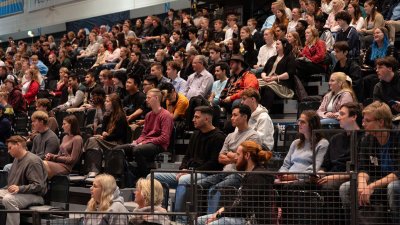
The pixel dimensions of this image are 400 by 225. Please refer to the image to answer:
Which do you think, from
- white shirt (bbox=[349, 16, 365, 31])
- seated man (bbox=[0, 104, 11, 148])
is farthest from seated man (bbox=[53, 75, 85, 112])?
white shirt (bbox=[349, 16, 365, 31])

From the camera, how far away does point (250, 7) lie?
55.4 feet

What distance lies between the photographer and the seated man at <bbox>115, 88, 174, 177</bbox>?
932 cm

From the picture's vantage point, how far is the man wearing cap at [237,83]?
32.7ft

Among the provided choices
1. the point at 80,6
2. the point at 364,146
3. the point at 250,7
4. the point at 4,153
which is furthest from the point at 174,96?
the point at 80,6

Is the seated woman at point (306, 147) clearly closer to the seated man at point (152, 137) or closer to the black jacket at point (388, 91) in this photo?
the black jacket at point (388, 91)

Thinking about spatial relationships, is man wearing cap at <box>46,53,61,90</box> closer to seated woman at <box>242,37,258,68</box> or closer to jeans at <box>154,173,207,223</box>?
seated woman at <box>242,37,258,68</box>

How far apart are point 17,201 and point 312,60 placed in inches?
184

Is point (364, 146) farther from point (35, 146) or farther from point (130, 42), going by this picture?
point (130, 42)

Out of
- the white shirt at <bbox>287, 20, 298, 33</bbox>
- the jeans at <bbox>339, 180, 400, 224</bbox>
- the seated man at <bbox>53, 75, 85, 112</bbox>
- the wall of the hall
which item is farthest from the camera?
the wall of the hall

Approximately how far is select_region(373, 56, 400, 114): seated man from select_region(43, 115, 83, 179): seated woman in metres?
3.93

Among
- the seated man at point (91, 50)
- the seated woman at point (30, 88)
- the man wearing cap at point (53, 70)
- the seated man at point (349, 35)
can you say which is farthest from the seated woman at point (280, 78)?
the seated man at point (91, 50)

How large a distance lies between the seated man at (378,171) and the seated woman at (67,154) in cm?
481

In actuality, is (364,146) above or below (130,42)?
below

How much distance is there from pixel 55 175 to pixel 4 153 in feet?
8.89
